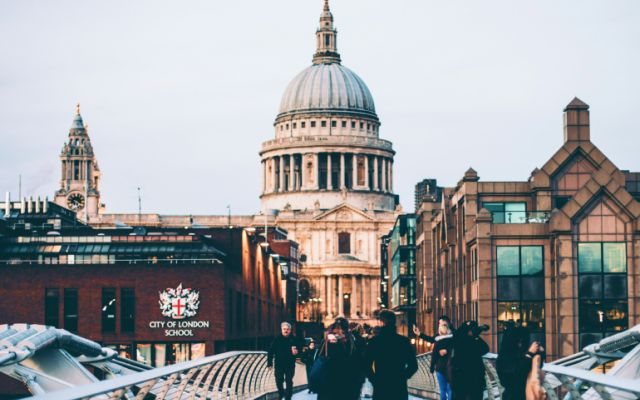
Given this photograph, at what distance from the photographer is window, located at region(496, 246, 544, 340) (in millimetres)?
61031

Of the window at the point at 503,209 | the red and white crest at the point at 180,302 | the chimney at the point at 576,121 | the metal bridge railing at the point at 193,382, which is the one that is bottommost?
the metal bridge railing at the point at 193,382

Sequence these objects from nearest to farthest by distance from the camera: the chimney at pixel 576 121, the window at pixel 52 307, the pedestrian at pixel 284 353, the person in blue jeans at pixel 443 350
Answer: the person in blue jeans at pixel 443 350
the pedestrian at pixel 284 353
the chimney at pixel 576 121
the window at pixel 52 307

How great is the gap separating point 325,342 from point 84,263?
198 ft

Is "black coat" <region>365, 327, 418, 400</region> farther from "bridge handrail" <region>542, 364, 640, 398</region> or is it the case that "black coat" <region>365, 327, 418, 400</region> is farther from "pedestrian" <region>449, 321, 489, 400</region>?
"pedestrian" <region>449, 321, 489, 400</region>

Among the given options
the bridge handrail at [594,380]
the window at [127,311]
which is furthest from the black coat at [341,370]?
the window at [127,311]

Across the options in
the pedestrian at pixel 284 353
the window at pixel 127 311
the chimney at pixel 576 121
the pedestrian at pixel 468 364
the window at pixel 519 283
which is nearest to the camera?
the pedestrian at pixel 468 364

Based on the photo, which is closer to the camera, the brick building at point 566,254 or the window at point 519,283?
the brick building at point 566,254

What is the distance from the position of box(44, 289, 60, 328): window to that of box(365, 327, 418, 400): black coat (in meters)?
58.7

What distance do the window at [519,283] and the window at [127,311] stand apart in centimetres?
2469

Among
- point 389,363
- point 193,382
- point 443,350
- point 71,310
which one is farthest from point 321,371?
point 71,310

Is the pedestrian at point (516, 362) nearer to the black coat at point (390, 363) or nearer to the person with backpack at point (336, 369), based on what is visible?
the black coat at point (390, 363)

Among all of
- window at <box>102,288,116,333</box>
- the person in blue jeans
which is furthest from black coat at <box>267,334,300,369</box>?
window at <box>102,288,116,333</box>

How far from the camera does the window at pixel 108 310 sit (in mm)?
78062

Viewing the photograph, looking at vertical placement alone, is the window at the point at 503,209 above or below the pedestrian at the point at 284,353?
above
